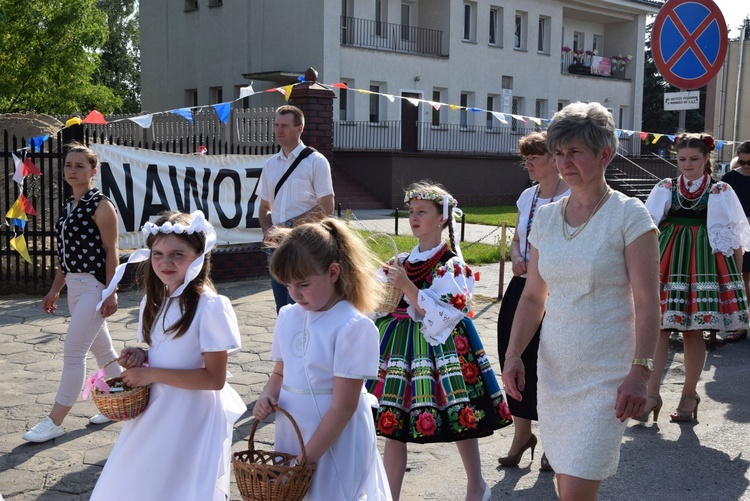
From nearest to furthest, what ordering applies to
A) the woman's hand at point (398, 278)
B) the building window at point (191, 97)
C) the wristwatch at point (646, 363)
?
the wristwatch at point (646, 363), the woman's hand at point (398, 278), the building window at point (191, 97)

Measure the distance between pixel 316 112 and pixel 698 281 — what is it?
24.7ft

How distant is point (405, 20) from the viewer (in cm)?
3216

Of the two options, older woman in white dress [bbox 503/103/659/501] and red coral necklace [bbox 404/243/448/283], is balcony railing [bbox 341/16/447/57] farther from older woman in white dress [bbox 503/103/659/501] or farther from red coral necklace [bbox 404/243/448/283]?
older woman in white dress [bbox 503/103/659/501]

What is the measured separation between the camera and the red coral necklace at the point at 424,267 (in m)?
4.43

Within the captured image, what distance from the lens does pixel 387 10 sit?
31.2 meters

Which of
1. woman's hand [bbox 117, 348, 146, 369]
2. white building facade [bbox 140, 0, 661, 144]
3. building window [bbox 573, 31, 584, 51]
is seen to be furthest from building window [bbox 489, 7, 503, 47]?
woman's hand [bbox 117, 348, 146, 369]

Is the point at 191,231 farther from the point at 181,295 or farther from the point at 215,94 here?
the point at 215,94

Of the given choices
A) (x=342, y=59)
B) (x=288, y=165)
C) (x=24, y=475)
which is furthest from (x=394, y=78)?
(x=24, y=475)

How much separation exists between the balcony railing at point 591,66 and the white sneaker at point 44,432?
34.0 meters

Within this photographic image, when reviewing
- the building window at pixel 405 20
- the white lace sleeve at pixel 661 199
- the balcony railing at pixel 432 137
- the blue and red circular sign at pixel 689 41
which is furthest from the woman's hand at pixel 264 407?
the building window at pixel 405 20

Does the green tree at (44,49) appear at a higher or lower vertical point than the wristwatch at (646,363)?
higher

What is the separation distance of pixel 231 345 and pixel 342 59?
26.1 meters

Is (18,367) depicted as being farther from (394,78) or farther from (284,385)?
(394,78)

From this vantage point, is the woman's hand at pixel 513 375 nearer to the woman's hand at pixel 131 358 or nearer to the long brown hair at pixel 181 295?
the long brown hair at pixel 181 295
